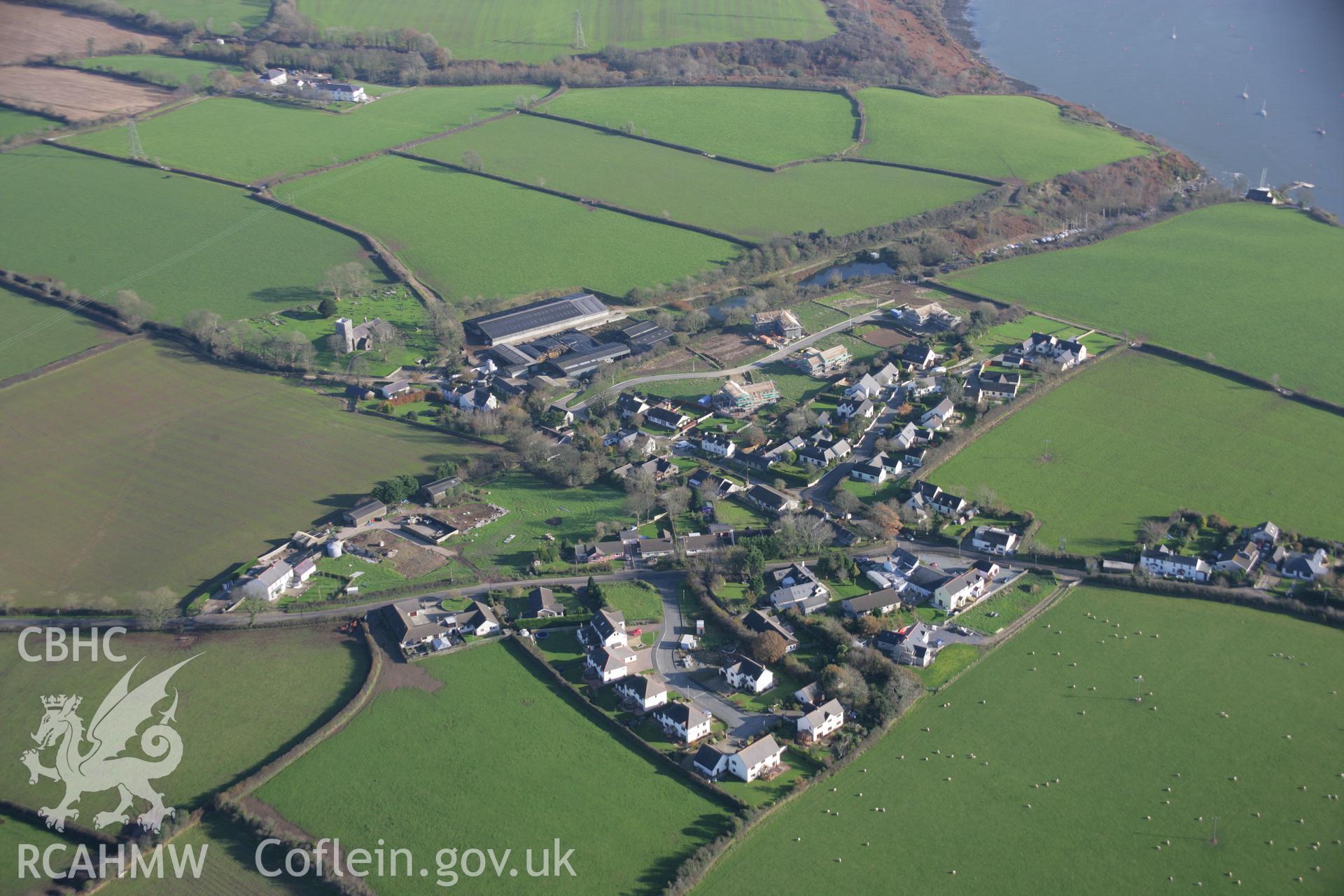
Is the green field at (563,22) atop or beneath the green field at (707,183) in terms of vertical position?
atop

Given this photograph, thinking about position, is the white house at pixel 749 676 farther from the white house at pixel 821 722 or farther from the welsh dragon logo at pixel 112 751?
the welsh dragon logo at pixel 112 751

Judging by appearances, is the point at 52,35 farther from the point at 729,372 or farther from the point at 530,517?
the point at 530,517

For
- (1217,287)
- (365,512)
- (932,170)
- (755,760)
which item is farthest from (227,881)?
(932,170)

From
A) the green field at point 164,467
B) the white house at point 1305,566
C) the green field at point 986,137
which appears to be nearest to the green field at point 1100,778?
the white house at point 1305,566

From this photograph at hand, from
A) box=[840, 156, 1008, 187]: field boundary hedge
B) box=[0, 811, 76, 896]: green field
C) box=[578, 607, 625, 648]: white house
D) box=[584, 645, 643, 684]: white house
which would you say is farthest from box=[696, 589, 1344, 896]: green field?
box=[840, 156, 1008, 187]: field boundary hedge

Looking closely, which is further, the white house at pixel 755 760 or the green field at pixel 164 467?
the green field at pixel 164 467

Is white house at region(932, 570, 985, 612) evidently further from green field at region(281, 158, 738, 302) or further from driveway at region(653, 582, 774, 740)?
green field at region(281, 158, 738, 302)
